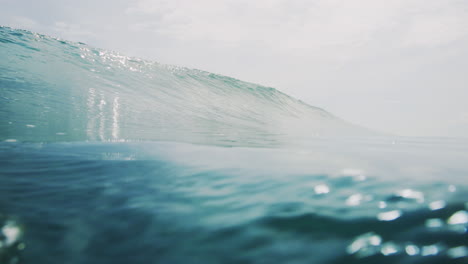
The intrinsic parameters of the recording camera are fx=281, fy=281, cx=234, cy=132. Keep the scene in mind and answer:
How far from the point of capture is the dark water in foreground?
103cm

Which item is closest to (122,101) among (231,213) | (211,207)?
(211,207)

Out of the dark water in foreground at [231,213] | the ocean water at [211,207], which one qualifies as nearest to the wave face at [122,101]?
the ocean water at [211,207]

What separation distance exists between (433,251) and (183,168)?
1674mm

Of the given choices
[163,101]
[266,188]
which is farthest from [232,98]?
[266,188]

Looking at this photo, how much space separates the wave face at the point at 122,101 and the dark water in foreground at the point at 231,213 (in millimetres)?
1864

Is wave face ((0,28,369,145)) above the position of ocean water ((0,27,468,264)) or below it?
above

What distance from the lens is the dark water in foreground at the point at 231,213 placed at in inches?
40.7

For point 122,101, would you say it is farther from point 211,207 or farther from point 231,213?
point 231,213

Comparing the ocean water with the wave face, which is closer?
the ocean water

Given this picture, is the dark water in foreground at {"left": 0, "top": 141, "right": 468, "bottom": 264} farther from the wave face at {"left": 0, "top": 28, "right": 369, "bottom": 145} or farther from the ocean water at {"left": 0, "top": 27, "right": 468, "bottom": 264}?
the wave face at {"left": 0, "top": 28, "right": 369, "bottom": 145}

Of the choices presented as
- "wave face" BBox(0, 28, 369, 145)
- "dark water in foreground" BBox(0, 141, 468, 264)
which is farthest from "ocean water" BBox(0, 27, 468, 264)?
"wave face" BBox(0, 28, 369, 145)

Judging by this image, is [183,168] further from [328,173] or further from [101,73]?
[101,73]

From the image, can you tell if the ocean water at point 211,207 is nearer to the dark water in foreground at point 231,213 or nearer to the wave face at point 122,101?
the dark water in foreground at point 231,213

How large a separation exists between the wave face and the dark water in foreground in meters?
1.86
